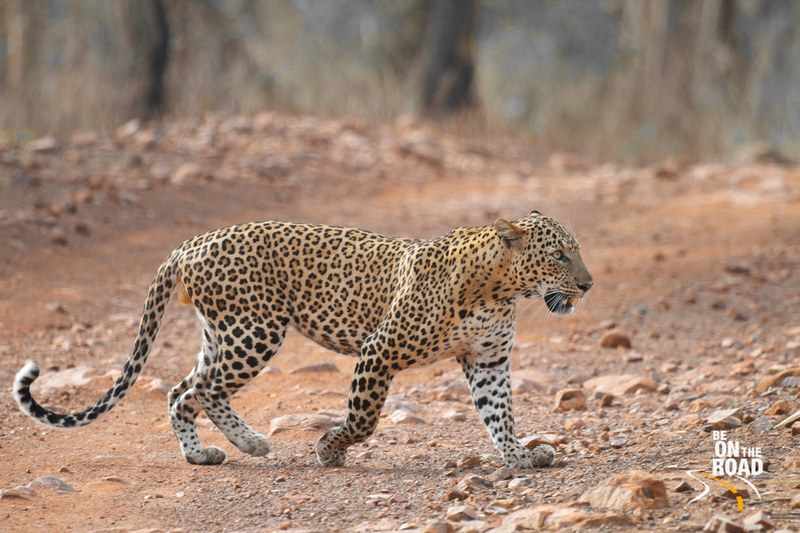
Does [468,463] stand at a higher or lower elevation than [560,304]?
lower

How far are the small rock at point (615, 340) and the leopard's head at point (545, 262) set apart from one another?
10.7 ft

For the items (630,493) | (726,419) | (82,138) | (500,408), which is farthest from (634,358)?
(82,138)

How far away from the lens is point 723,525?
3.71 meters

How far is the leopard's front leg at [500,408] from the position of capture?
529cm

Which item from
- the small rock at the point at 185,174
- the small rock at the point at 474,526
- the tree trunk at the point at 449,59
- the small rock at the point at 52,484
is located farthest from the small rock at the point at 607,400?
the tree trunk at the point at 449,59

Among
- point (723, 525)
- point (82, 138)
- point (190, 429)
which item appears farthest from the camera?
point (82, 138)

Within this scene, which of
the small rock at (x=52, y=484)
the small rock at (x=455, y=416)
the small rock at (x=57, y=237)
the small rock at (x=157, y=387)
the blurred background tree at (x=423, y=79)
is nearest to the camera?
the small rock at (x=52, y=484)

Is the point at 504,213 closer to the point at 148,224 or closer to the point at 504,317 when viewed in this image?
the point at 148,224

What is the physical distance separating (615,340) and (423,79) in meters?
13.5

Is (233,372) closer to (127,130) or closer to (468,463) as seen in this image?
(468,463)

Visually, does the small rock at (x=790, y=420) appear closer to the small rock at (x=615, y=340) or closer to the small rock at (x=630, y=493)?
the small rock at (x=630, y=493)

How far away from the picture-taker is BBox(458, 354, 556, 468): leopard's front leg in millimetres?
5289

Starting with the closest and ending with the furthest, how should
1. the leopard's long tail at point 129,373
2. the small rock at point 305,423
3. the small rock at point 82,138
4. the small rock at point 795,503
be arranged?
the small rock at point 795,503, the leopard's long tail at point 129,373, the small rock at point 305,423, the small rock at point 82,138

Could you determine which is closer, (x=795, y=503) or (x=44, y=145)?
(x=795, y=503)
